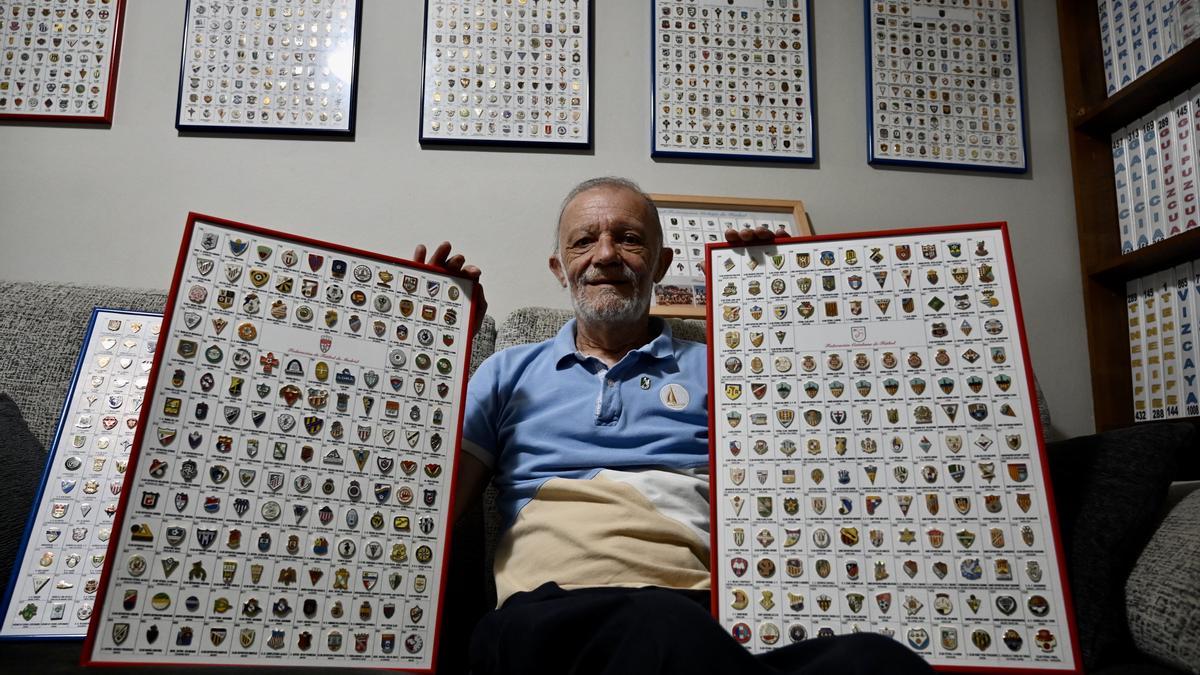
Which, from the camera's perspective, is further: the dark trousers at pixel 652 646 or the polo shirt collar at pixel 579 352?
A: the polo shirt collar at pixel 579 352

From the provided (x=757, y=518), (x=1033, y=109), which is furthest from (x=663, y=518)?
(x=1033, y=109)

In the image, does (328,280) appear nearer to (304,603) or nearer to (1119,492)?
(304,603)

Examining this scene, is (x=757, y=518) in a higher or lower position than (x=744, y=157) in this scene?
lower

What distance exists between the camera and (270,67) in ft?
6.60

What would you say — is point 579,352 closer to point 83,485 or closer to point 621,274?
point 621,274

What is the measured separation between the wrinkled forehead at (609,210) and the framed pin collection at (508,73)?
0.49 m

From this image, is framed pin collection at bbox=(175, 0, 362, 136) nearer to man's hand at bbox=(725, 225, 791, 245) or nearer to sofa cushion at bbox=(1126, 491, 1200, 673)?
man's hand at bbox=(725, 225, 791, 245)

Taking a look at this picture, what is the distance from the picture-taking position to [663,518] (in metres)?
1.24

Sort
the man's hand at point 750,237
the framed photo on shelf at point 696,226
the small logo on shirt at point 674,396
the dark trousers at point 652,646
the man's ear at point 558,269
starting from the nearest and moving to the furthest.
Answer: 1. the dark trousers at point 652,646
2. the man's hand at point 750,237
3. the small logo on shirt at point 674,396
4. the man's ear at point 558,269
5. the framed photo on shelf at point 696,226

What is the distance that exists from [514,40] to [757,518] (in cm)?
151

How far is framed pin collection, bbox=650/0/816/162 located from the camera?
2053 mm

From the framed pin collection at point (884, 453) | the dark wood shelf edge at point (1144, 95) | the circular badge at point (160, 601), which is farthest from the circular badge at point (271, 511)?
the dark wood shelf edge at point (1144, 95)

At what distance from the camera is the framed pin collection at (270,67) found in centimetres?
199

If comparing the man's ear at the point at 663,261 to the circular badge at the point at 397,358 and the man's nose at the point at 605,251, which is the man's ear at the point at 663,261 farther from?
the circular badge at the point at 397,358
